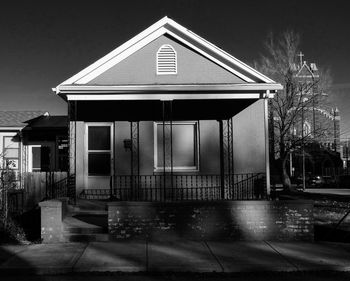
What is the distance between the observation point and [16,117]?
19188 millimetres

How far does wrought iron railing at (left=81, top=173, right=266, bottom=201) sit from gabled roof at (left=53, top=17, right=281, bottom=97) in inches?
124

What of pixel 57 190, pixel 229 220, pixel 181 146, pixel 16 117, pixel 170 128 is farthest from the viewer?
pixel 16 117

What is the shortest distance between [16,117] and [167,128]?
306 inches

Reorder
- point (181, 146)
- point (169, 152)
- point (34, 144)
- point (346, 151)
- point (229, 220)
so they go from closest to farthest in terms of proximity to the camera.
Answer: point (229, 220) → point (169, 152) → point (181, 146) → point (34, 144) → point (346, 151)

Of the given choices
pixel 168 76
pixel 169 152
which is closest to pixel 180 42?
pixel 168 76

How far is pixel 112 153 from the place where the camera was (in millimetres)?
14578

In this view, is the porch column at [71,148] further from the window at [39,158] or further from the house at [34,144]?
the window at [39,158]

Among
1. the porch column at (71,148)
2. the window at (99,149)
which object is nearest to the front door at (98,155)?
the window at (99,149)

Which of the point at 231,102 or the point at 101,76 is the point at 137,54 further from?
the point at 231,102

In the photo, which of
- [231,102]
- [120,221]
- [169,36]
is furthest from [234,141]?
[120,221]

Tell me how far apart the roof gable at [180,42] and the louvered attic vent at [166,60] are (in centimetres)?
39

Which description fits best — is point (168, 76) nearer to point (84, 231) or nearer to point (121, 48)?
point (121, 48)

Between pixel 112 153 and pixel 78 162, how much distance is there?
109cm

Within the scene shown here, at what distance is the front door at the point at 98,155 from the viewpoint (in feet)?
48.0
